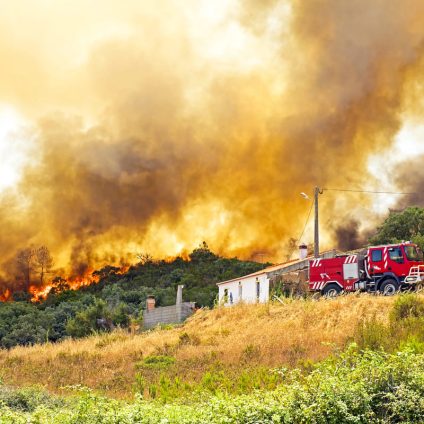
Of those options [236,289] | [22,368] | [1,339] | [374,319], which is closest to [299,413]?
[374,319]

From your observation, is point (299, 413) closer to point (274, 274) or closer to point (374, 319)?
point (374, 319)

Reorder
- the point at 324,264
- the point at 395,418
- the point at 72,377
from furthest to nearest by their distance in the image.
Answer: the point at 324,264 < the point at 72,377 < the point at 395,418

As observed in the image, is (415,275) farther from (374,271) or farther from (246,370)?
(246,370)

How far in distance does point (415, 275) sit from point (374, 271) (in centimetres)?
247

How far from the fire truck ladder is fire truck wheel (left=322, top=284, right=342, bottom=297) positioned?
496cm

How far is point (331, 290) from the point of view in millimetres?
39188

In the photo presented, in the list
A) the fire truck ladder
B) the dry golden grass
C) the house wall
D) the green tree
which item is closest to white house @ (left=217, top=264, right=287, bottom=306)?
the house wall

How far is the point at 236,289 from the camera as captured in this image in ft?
184

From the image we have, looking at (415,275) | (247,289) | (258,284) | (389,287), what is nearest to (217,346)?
(389,287)

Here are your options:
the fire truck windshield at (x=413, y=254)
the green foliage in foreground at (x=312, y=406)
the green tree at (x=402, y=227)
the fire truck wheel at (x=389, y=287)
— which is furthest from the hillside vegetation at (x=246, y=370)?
the green tree at (x=402, y=227)

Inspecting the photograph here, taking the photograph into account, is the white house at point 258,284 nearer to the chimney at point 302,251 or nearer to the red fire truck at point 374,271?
the chimney at point 302,251

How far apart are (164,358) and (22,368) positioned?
31.0 ft

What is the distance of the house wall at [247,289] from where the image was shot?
1954 inches

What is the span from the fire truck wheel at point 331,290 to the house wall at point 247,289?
7559mm
